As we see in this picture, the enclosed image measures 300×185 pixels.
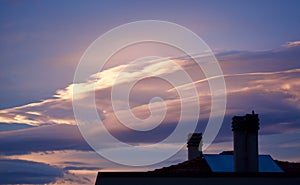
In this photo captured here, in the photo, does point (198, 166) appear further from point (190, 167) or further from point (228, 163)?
point (228, 163)

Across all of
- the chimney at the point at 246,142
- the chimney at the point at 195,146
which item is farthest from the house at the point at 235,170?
the chimney at the point at 195,146

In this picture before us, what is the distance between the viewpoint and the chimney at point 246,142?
35.4 m

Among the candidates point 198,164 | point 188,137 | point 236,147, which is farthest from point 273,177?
point 188,137

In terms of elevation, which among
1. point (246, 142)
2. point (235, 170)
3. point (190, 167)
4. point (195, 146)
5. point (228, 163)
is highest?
point (195, 146)

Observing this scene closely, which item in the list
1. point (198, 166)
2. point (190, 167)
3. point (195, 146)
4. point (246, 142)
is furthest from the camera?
point (195, 146)

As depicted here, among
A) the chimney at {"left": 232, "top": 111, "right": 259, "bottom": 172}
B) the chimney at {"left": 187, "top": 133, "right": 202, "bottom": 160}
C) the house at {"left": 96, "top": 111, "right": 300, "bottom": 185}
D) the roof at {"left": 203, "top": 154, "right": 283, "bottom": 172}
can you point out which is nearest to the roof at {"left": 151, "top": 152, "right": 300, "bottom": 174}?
the house at {"left": 96, "top": 111, "right": 300, "bottom": 185}

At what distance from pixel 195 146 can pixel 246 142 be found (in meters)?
13.1

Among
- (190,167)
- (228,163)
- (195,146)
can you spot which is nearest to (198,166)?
(190,167)

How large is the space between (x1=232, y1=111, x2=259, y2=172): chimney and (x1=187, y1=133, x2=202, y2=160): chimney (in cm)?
1232

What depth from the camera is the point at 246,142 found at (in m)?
35.8

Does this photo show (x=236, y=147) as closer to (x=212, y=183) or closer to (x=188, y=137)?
(x=212, y=183)

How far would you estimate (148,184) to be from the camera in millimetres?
29297

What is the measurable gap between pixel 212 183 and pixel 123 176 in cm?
404

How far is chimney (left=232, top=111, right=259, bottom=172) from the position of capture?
35406 millimetres
